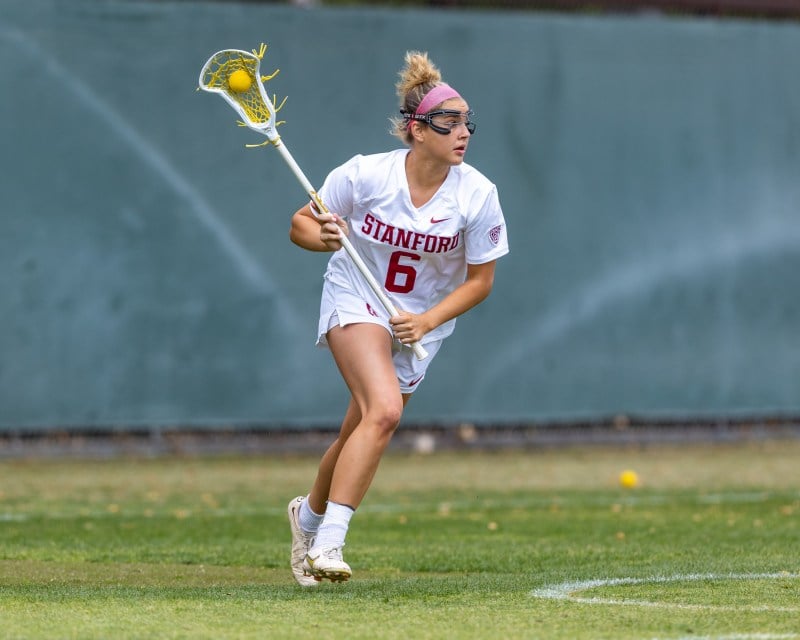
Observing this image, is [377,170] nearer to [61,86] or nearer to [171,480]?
[171,480]

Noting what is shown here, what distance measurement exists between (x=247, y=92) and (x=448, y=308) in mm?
1246

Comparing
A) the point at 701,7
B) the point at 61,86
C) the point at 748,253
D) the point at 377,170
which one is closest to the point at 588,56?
the point at 701,7

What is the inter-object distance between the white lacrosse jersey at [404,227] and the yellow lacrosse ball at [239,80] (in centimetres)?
59

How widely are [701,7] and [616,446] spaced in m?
3.73

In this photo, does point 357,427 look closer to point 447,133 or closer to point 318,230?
point 318,230

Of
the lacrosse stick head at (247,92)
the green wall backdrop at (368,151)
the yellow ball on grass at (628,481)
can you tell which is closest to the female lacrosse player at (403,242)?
the lacrosse stick head at (247,92)

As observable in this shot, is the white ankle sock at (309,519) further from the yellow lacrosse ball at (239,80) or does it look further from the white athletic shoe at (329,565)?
the yellow lacrosse ball at (239,80)

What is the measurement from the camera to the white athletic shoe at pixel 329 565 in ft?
17.9

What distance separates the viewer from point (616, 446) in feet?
42.4

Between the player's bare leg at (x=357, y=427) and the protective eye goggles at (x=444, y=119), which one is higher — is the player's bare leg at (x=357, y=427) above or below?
below

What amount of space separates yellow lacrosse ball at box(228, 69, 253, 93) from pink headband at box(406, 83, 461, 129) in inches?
27.9

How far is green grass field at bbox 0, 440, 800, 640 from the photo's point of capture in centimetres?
473

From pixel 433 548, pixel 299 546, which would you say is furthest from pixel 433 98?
pixel 433 548

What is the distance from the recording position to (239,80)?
20.7 feet
